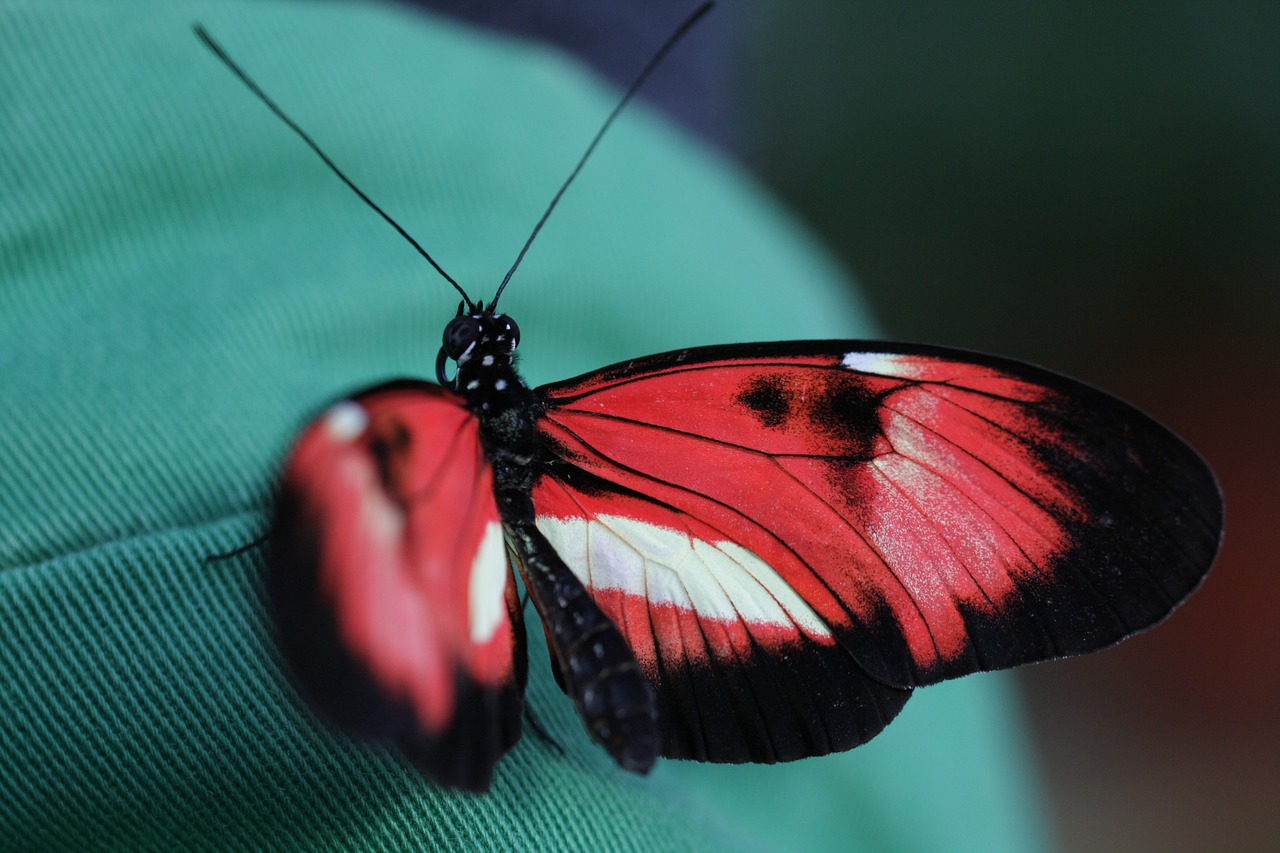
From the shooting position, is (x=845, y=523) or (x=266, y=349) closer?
(x=845, y=523)

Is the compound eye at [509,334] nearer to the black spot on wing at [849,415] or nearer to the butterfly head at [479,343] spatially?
the butterfly head at [479,343]

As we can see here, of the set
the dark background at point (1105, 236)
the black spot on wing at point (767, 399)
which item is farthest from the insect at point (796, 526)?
the dark background at point (1105, 236)

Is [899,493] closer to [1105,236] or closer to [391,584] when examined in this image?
[391,584]

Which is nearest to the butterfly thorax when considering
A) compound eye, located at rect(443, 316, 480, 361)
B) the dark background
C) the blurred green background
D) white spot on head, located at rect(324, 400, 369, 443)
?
compound eye, located at rect(443, 316, 480, 361)

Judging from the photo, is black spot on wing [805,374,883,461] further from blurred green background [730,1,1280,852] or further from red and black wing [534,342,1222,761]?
blurred green background [730,1,1280,852]

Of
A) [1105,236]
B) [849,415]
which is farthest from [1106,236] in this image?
[849,415]

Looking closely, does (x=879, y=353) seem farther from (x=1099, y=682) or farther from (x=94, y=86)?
Answer: (x=1099, y=682)
